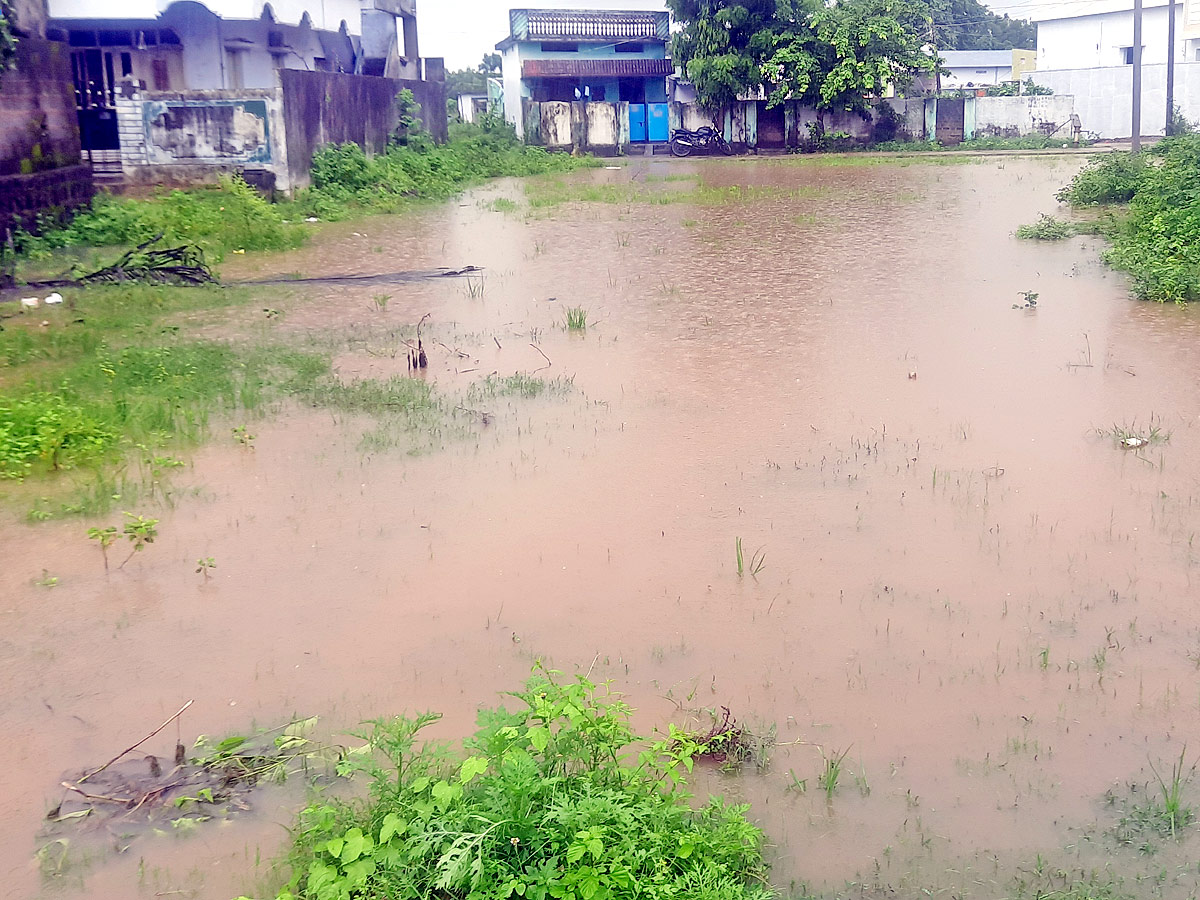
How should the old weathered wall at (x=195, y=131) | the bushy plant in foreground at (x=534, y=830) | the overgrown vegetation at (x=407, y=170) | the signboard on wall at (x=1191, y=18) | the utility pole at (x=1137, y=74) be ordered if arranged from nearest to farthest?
the bushy plant in foreground at (x=534, y=830) < the old weathered wall at (x=195, y=131) < the overgrown vegetation at (x=407, y=170) < the utility pole at (x=1137, y=74) < the signboard on wall at (x=1191, y=18)

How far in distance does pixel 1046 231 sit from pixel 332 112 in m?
11.9

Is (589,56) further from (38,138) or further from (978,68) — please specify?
(38,138)

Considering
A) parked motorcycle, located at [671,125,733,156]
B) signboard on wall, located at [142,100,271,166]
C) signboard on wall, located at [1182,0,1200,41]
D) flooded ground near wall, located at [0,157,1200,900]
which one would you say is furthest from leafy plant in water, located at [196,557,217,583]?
signboard on wall, located at [1182,0,1200,41]

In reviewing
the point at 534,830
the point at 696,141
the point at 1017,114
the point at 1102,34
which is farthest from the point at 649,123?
the point at 534,830

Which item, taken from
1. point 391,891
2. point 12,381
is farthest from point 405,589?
point 12,381

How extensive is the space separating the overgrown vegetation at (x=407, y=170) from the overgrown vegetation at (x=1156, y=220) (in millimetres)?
10189

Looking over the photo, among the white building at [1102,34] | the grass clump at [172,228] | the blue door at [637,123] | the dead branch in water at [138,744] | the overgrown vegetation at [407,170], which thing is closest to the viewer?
the dead branch in water at [138,744]

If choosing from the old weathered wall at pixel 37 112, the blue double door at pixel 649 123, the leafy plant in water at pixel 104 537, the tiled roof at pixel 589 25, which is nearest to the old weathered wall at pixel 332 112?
the old weathered wall at pixel 37 112

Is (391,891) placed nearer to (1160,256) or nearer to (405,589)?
(405,589)

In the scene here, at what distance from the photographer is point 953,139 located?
32.6 m

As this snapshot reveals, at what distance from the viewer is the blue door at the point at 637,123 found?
3325 cm

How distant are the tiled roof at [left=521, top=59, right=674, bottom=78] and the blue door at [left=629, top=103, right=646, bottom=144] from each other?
8.95 ft

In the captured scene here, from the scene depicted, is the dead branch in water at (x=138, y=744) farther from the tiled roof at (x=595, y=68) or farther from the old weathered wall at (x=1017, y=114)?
the tiled roof at (x=595, y=68)

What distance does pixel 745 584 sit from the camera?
4.74m
